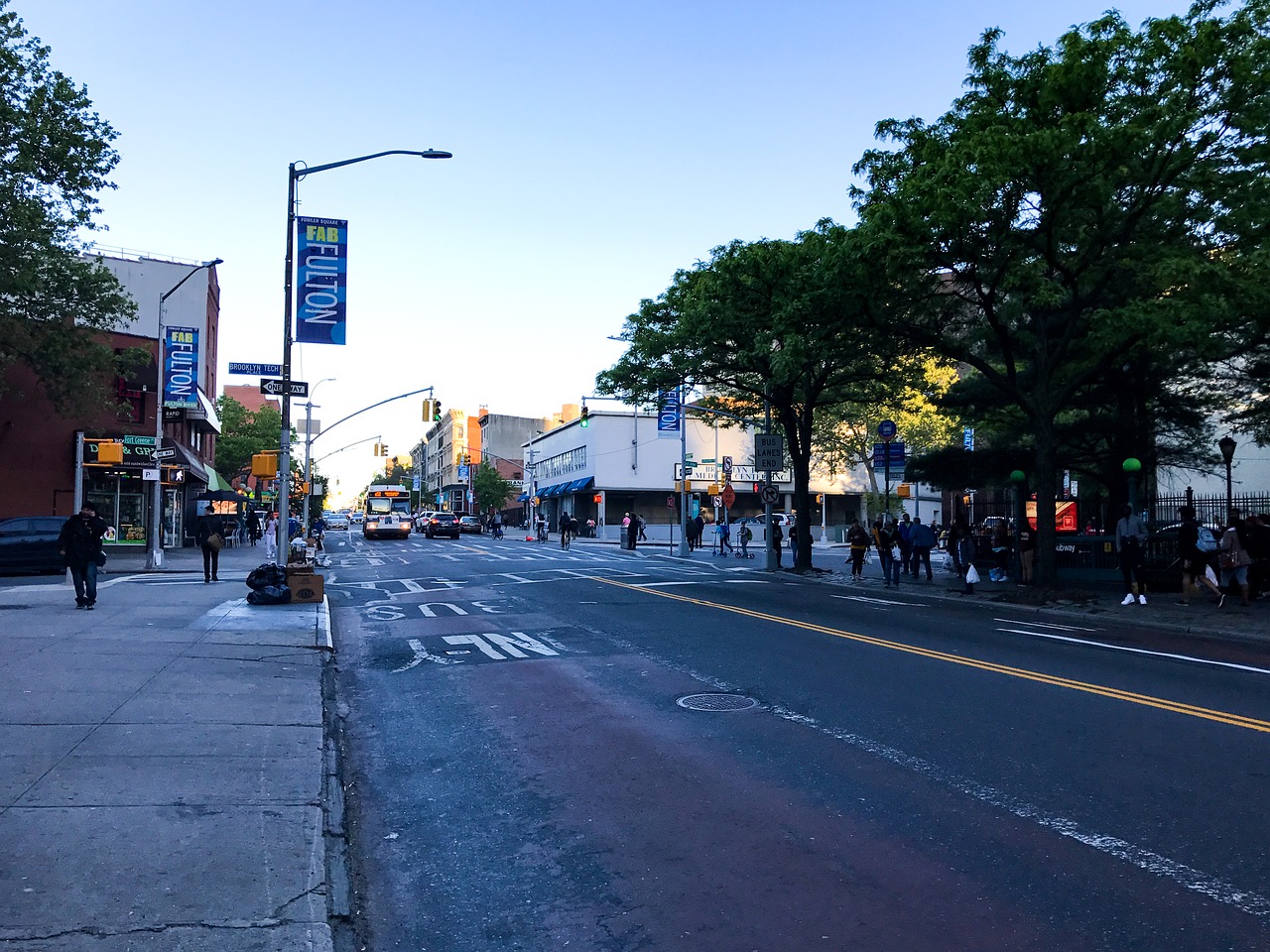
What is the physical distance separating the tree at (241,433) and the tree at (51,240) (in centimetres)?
4578

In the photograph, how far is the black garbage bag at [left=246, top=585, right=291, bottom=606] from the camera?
700 inches

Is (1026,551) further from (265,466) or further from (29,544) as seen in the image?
(29,544)

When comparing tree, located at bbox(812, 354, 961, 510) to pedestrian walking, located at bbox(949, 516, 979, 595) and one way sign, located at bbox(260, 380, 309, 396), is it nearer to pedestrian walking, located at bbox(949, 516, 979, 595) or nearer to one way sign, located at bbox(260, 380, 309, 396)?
pedestrian walking, located at bbox(949, 516, 979, 595)

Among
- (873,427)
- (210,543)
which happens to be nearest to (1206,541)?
(210,543)

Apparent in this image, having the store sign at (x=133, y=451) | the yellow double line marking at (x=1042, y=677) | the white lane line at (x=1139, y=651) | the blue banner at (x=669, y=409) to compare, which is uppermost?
the blue banner at (x=669, y=409)

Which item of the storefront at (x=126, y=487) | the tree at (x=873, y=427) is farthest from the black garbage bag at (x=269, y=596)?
the tree at (x=873, y=427)

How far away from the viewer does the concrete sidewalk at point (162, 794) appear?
4.25m

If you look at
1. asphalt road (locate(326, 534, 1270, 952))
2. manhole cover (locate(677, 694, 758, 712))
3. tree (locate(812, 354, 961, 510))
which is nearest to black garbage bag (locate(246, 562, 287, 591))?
asphalt road (locate(326, 534, 1270, 952))

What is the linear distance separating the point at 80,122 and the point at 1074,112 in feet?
87.5

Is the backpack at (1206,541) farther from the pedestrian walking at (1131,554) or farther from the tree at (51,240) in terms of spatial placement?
the tree at (51,240)

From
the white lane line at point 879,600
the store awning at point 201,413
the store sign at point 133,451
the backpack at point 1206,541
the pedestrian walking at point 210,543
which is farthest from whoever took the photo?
the store awning at point 201,413

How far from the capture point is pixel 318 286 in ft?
59.9

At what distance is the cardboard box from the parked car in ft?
39.5

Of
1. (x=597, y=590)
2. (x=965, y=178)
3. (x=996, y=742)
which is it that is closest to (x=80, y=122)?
(x=597, y=590)
